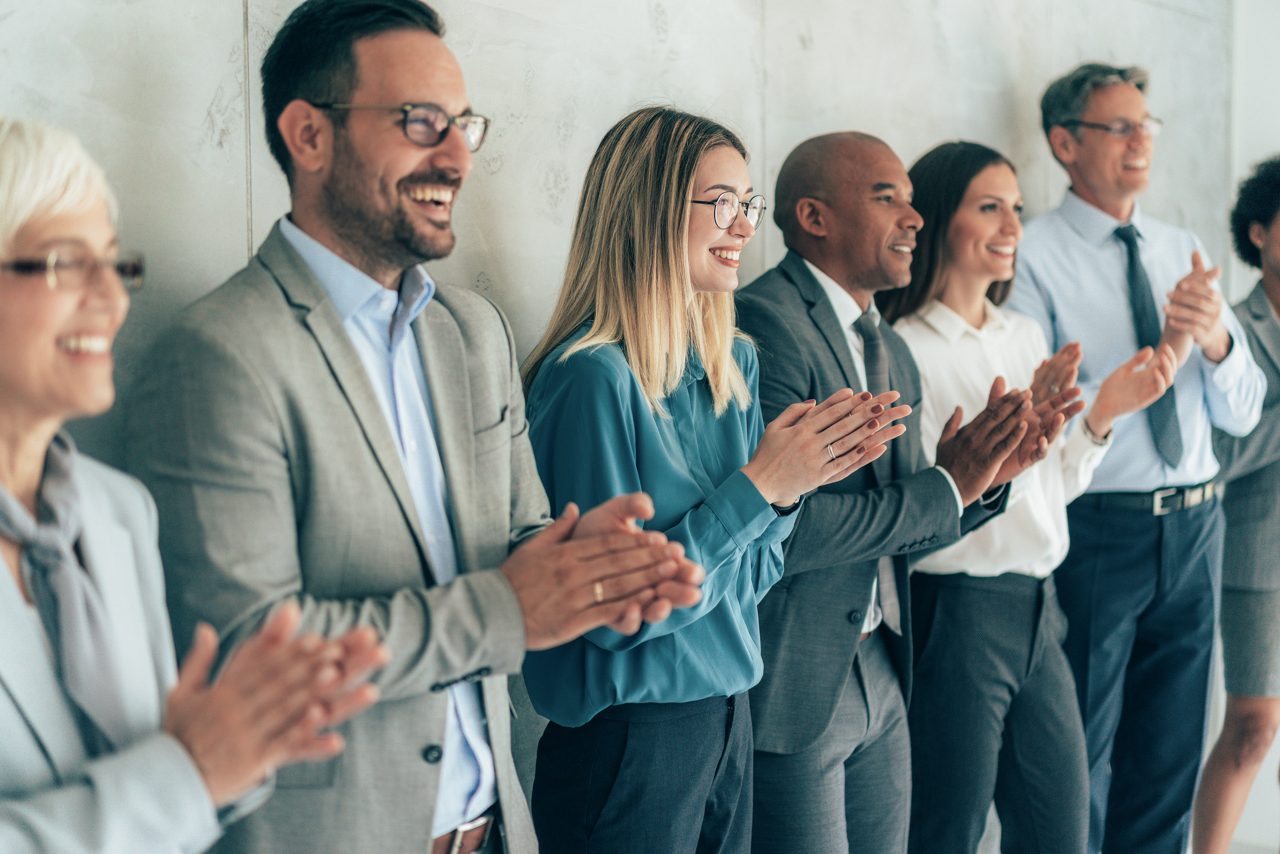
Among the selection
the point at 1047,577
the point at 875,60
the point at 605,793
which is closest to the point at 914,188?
the point at 875,60

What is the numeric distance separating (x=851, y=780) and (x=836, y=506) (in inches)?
24.8

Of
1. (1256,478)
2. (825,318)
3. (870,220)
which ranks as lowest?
(1256,478)

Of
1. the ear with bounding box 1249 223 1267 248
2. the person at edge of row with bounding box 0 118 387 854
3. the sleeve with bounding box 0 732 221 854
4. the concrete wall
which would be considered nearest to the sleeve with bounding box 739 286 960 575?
the concrete wall

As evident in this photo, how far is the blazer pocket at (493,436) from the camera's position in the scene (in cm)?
193

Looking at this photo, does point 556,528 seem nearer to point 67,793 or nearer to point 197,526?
point 197,526

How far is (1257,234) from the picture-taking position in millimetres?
4336

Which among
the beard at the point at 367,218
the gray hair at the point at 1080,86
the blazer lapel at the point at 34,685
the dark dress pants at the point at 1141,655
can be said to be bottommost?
the dark dress pants at the point at 1141,655

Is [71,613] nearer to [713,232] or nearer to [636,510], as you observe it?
[636,510]

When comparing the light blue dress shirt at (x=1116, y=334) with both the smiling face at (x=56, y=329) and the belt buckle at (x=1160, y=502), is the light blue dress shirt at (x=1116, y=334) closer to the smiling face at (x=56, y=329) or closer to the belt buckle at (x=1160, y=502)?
the belt buckle at (x=1160, y=502)

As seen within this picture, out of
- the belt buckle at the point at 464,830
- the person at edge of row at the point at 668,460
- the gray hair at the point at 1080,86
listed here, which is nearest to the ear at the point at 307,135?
the person at edge of row at the point at 668,460

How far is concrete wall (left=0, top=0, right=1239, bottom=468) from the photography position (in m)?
2.06

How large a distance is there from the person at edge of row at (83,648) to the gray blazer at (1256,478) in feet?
11.3

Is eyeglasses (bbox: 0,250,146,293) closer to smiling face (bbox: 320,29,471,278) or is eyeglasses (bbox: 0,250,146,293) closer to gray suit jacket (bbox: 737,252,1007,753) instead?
smiling face (bbox: 320,29,471,278)

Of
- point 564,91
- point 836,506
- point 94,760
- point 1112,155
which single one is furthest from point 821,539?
point 1112,155
